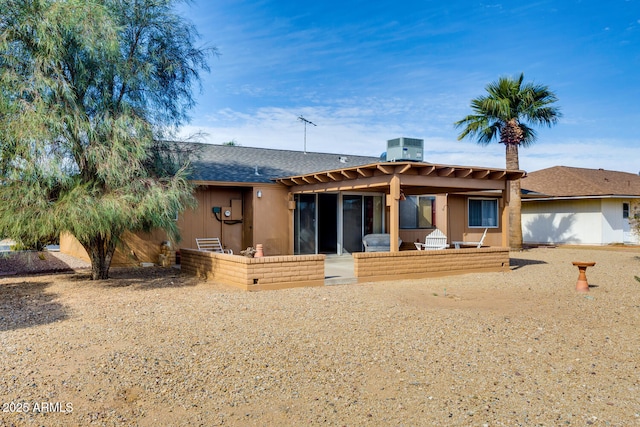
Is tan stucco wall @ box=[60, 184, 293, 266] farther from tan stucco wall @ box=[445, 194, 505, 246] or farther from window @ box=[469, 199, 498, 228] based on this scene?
window @ box=[469, 199, 498, 228]

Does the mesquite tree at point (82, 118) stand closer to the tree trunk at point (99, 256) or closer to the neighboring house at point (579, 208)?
the tree trunk at point (99, 256)

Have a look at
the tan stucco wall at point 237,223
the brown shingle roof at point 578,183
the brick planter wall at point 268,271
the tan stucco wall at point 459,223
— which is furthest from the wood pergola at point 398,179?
the brown shingle roof at point 578,183

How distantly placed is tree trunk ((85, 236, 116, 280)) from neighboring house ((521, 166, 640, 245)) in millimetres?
17949

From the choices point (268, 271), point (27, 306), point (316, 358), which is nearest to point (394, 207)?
point (268, 271)

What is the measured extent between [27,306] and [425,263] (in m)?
8.32

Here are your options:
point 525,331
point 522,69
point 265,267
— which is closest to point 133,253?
point 265,267

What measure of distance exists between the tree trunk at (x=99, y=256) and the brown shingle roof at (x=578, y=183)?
18101mm

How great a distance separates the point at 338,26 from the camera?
16.3 m

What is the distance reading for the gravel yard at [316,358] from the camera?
377cm

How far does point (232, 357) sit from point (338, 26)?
554 inches

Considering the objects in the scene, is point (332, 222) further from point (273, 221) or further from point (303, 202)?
point (273, 221)

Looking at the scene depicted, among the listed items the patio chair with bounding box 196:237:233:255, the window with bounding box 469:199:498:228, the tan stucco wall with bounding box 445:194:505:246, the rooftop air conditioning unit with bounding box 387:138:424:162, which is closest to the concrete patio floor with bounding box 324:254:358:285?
the patio chair with bounding box 196:237:233:255

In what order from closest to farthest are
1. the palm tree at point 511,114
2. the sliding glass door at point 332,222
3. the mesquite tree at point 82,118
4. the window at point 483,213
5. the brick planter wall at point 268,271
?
the mesquite tree at point 82,118
the brick planter wall at point 268,271
the sliding glass door at point 332,222
the palm tree at point 511,114
the window at point 483,213

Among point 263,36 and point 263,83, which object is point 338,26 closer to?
point 263,36
